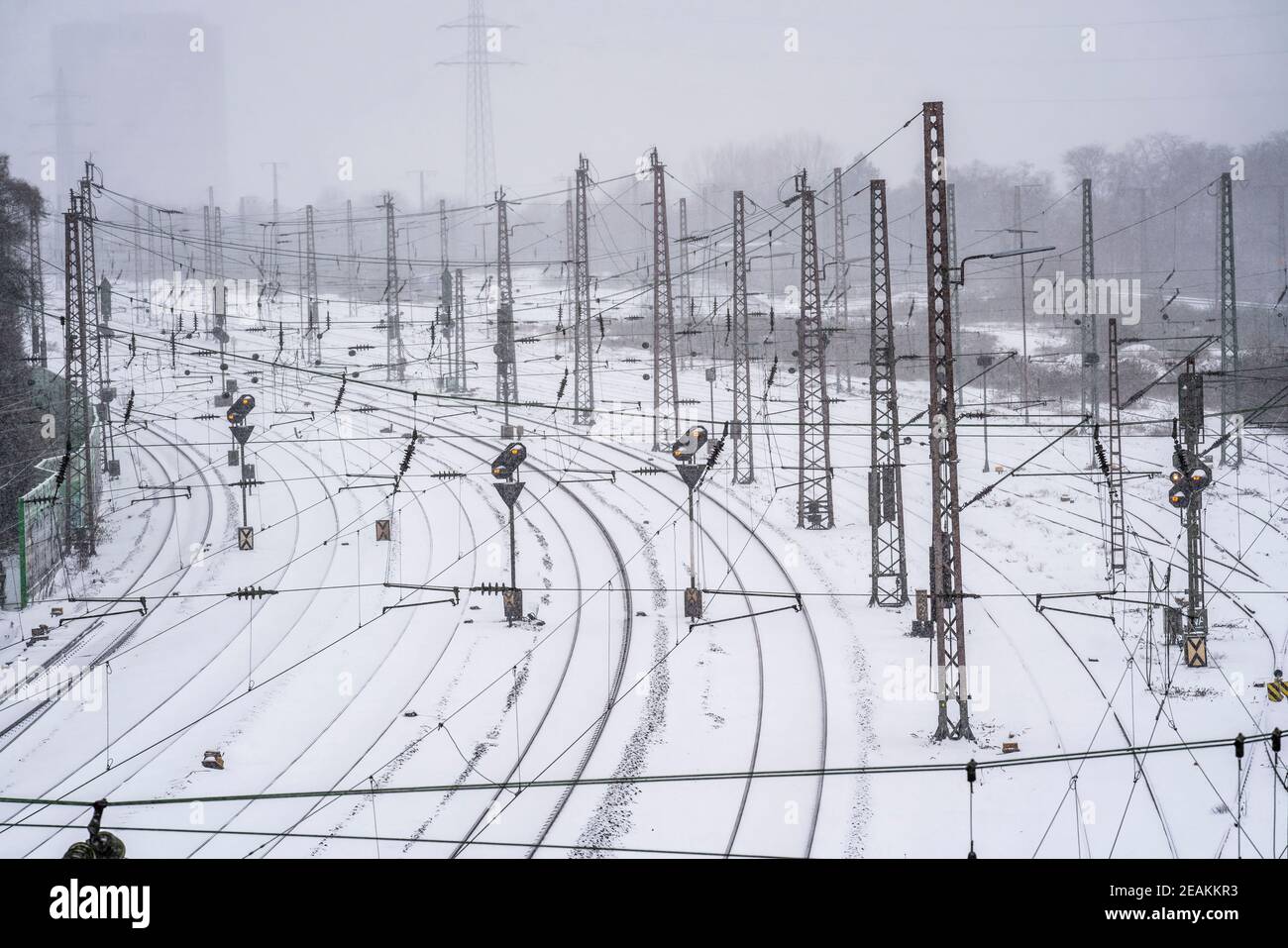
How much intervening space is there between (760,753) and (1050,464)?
25171mm

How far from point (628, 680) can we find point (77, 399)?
19240mm

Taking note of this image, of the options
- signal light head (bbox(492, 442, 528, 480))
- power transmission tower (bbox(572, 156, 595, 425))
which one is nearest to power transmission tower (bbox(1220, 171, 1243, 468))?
signal light head (bbox(492, 442, 528, 480))

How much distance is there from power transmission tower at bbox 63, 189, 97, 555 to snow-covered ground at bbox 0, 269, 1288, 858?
1237 mm

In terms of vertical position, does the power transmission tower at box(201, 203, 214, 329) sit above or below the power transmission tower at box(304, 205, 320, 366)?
above

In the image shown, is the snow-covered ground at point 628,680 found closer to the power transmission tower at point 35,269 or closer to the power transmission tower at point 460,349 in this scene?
the power transmission tower at point 35,269

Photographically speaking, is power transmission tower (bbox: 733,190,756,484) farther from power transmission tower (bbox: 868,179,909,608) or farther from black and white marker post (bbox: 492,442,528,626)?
black and white marker post (bbox: 492,442,528,626)

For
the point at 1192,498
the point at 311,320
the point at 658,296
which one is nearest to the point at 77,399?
the point at 658,296

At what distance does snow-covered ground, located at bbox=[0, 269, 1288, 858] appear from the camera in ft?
46.2

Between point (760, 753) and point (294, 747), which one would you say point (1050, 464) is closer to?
point (760, 753)

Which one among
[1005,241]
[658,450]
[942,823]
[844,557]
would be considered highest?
[1005,241]

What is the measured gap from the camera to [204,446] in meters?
44.7

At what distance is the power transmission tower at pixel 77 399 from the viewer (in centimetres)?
2706
